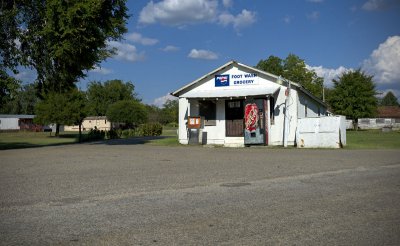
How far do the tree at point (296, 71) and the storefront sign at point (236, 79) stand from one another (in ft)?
137

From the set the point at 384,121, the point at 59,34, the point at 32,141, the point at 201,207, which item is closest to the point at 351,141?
the point at 59,34

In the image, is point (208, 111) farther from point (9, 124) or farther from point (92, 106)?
point (9, 124)

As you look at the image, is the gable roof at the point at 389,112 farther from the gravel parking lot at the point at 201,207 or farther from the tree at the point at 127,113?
the gravel parking lot at the point at 201,207

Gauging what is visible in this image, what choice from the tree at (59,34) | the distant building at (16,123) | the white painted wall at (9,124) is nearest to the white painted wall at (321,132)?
the tree at (59,34)

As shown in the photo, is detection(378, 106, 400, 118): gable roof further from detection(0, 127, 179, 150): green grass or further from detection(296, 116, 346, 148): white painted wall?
detection(296, 116, 346, 148): white painted wall

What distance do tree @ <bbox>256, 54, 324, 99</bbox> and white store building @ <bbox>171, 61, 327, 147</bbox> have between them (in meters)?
41.2

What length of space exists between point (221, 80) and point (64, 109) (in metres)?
31.2

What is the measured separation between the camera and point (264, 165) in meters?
13.7

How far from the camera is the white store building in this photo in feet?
82.5

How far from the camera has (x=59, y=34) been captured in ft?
75.4

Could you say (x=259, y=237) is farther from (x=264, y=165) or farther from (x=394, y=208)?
(x=264, y=165)

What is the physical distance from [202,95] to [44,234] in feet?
70.0

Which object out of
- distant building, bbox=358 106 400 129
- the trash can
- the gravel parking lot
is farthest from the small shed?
the gravel parking lot

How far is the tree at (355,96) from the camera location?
63.4 meters
